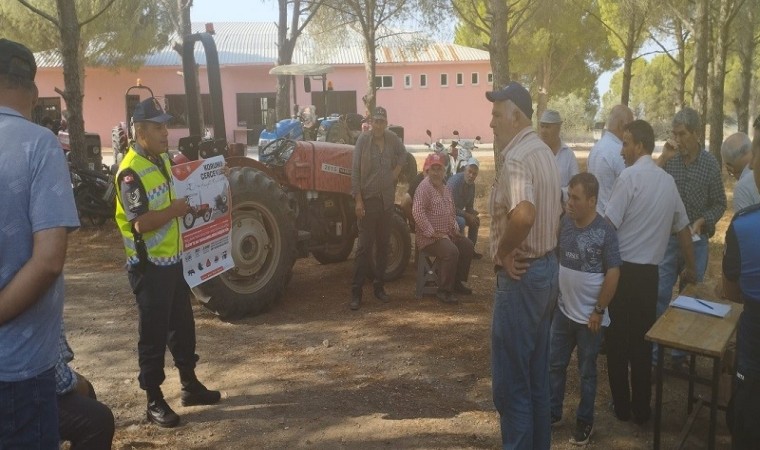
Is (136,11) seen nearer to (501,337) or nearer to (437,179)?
(437,179)

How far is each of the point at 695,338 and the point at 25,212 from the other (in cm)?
316

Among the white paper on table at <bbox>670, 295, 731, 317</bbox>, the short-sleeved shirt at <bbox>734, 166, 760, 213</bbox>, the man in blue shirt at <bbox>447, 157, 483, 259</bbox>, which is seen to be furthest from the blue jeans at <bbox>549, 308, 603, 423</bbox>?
the man in blue shirt at <bbox>447, 157, 483, 259</bbox>

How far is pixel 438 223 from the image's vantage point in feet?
22.7

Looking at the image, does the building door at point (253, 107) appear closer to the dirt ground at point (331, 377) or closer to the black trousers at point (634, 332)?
the dirt ground at point (331, 377)

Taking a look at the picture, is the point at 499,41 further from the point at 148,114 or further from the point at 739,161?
the point at 148,114

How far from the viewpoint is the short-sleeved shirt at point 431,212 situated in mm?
6867

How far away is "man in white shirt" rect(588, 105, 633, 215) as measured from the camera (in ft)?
17.2

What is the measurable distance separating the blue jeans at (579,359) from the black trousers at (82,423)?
2.55 metres

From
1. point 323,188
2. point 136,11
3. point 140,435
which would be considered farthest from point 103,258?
point 136,11

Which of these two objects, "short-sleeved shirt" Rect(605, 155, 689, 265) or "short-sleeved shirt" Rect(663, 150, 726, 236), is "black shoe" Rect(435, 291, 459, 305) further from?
"short-sleeved shirt" Rect(605, 155, 689, 265)

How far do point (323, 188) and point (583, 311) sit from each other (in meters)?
3.85

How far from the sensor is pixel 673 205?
4285 millimetres

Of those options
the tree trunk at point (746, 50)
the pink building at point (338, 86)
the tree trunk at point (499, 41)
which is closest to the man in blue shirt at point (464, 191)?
the tree trunk at point (499, 41)

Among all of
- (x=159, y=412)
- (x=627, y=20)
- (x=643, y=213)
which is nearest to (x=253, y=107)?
(x=627, y=20)
